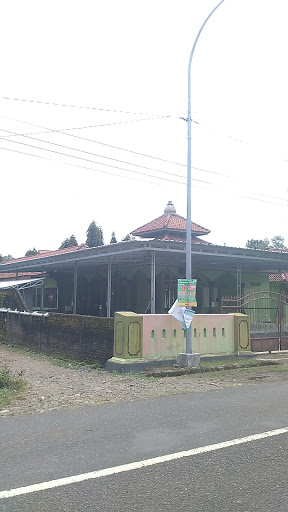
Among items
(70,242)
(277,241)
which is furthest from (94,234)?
(277,241)

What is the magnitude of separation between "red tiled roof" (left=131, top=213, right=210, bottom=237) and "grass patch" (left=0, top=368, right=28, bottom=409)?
17.4 meters

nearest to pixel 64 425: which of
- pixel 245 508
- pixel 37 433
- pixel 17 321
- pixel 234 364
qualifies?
pixel 37 433

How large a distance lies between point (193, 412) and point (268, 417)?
1114 millimetres

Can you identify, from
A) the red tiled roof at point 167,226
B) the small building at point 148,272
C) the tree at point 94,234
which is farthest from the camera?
the tree at point 94,234

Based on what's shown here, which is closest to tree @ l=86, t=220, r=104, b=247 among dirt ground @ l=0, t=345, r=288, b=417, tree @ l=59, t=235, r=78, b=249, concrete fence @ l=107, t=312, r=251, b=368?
tree @ l=59, t=235, r=78, b=249

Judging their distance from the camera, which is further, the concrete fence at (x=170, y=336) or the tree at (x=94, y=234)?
the tree at (x=94, y=234)

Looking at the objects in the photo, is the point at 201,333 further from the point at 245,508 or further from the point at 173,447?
the point at 245,508

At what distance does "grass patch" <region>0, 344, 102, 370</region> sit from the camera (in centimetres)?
1255

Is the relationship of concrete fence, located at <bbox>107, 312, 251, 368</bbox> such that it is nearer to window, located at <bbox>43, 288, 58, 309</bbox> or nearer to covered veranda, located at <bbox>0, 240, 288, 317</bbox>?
covered veranda, located at <bbox>0, 240, 288, 317</bbox>

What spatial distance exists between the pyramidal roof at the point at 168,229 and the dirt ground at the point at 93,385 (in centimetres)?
1475

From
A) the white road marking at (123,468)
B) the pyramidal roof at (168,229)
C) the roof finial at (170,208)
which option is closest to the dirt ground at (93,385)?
the white road marking at (123,468)

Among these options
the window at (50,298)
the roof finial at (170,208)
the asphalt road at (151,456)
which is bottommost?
the asphalt road at (151,456)

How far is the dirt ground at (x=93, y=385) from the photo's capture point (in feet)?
27.0

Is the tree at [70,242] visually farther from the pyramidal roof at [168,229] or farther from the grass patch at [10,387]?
the grass patch at [10,387]
